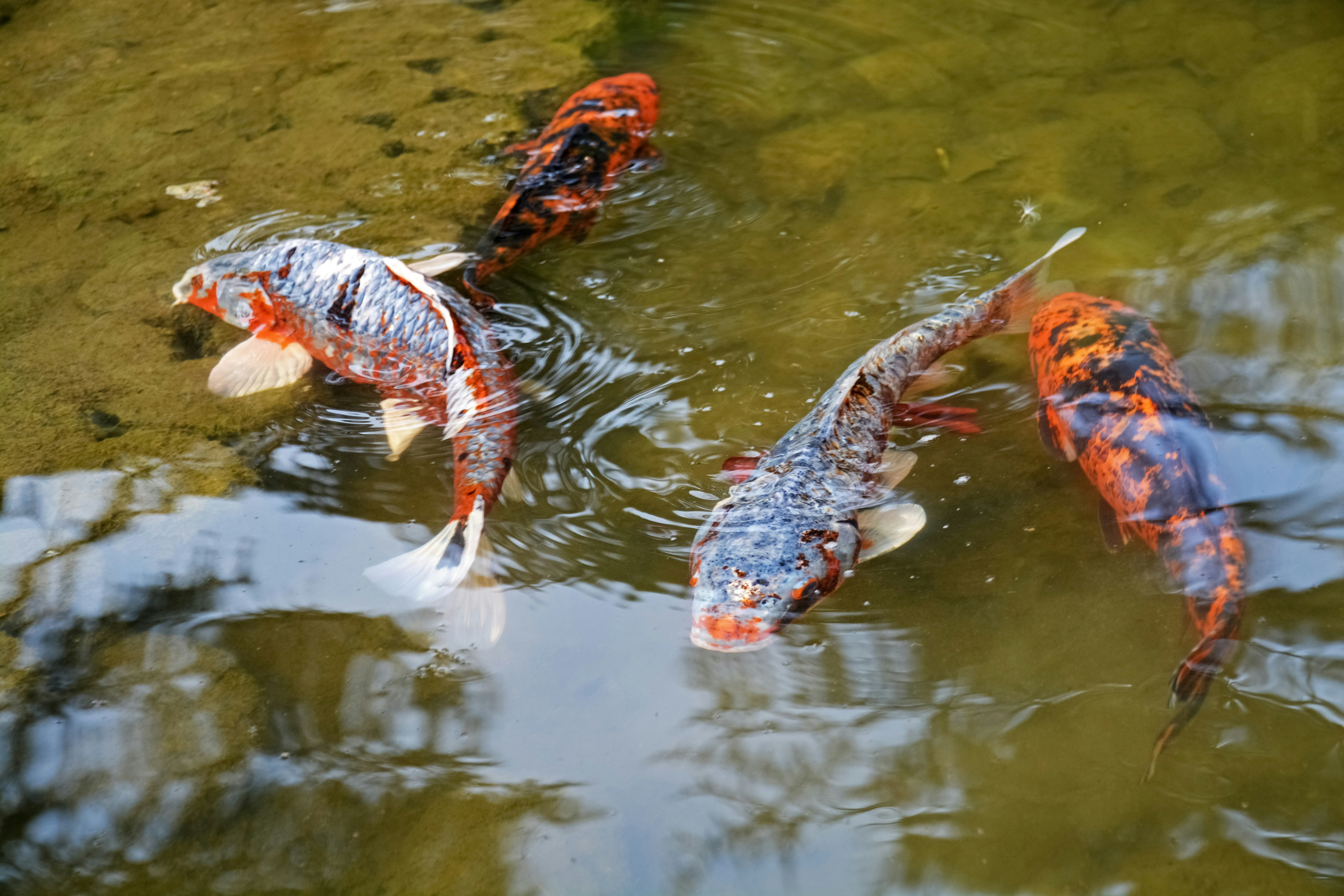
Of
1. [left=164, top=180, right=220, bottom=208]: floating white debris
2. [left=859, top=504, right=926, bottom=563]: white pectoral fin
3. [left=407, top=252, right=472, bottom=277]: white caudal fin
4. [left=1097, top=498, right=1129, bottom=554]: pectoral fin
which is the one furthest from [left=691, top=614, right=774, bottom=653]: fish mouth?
[left=164, top=180, right=220, bottom=208]: floating white debris

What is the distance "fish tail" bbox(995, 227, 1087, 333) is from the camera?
4.01 meters

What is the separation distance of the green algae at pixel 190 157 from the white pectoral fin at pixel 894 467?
8.63ft

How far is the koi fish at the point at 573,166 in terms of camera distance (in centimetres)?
479

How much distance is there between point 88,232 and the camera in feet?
16.7

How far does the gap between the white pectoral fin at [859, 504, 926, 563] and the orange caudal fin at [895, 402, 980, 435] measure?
0.49 m

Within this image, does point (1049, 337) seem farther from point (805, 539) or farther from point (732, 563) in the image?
point (732, 563)

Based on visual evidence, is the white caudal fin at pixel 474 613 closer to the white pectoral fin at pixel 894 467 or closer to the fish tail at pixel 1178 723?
the white pectoral fin at pixel 894 467

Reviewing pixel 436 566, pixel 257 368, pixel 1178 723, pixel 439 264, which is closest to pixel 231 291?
pixel 257 368

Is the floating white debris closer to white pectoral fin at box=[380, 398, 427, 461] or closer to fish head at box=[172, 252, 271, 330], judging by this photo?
fish head at box=[172, 252, 271, 330]

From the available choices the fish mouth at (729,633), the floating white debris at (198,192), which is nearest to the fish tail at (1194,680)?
the fish mouth at (729,633)

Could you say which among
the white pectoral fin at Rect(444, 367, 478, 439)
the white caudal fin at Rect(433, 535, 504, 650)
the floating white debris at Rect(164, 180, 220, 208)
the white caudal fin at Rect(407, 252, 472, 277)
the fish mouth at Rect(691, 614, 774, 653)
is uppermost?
the floating white debris at Rect(164, 180, 220, 208)

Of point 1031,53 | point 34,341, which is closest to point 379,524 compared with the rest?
point 34,341

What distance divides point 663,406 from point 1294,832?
8.65 feet

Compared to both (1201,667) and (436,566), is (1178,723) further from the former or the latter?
(436,566)
